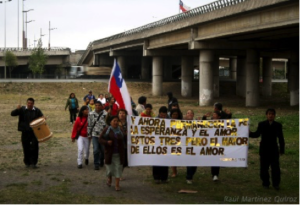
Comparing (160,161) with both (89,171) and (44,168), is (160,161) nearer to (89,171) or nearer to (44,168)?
(89,171)

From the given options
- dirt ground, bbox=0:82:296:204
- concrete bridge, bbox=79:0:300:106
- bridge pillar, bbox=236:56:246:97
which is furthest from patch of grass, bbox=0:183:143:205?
bridge pillar, bbox=236:56:246:97

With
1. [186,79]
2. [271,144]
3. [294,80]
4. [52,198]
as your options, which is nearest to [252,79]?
[294,80]

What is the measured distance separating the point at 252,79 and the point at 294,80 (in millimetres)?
3416

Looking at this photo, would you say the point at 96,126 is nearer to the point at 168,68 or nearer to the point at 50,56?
the point at 168,68

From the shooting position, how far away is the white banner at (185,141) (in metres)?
10.4

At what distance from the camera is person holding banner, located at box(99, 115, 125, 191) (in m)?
10.3

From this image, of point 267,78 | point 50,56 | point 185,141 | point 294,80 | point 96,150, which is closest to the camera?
point 185,141

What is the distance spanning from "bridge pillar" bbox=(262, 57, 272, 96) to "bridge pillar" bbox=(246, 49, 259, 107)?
1573cm

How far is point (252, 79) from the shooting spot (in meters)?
41.9

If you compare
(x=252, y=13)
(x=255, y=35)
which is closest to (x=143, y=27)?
(x=255, y=35)

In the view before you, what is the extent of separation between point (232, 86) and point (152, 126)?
52.2 metres

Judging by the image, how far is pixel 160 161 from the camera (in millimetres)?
10469

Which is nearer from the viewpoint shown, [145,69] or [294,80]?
[294,80]

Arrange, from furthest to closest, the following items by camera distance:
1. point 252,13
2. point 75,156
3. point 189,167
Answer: point 252,13, point 75,156, point 189,167
